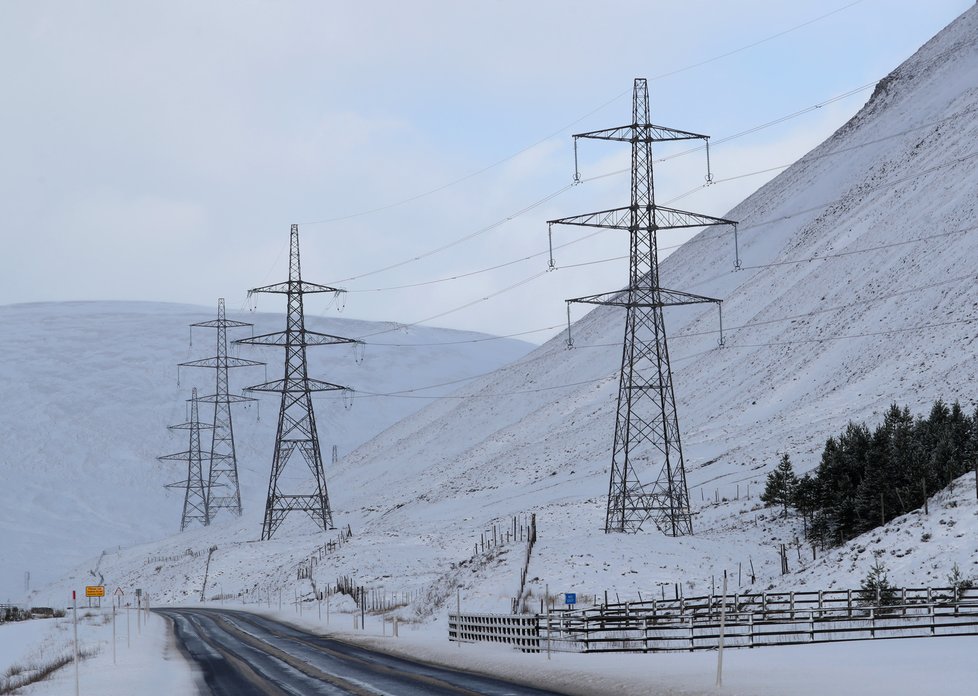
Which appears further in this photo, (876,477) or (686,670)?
(876,477)

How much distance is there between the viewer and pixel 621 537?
58.5 metres

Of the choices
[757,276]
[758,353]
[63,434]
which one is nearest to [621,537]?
[758,353]

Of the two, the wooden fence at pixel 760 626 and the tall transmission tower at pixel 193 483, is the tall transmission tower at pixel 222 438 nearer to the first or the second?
the tall transmission tower at pixel 193 483

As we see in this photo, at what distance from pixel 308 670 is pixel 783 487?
1475 inches

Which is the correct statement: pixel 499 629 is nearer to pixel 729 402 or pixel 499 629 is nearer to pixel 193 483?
pixel 729 402

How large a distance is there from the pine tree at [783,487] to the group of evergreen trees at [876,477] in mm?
73

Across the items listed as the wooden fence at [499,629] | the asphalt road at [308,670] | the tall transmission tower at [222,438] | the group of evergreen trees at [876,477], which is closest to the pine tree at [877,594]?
the wooden fence at [499,629]

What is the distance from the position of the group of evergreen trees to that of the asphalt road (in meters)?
26.0

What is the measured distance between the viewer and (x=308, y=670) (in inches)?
1335

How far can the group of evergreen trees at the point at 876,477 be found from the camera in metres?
58.1

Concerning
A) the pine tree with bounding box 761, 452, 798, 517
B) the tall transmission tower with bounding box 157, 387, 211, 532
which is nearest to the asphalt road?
the pine tree with bounding box 761, 452, 798, 517

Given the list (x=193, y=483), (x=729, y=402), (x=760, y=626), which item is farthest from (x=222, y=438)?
(x=760, y=626)

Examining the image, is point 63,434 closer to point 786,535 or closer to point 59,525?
point 59,525

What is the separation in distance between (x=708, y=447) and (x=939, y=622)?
61.0 meters
